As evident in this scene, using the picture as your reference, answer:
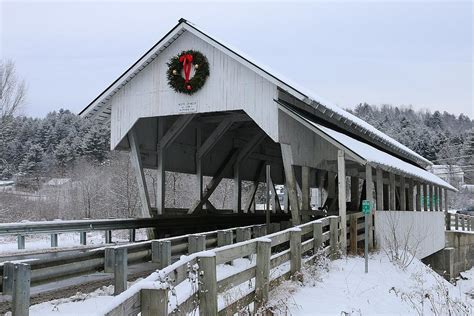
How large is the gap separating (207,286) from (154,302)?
55.1 inches

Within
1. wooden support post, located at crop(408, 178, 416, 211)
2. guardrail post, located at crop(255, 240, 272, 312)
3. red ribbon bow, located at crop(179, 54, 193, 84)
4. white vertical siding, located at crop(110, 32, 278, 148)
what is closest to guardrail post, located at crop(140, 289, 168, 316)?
guardrail post, located at crop(255, 240, 272, 312)

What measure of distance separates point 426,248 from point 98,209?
2895cm

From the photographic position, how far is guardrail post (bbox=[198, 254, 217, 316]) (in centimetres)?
504

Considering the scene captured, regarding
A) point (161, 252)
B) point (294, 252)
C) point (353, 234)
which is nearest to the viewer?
point (161, 252)

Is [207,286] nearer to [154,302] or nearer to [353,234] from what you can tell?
[154,302]

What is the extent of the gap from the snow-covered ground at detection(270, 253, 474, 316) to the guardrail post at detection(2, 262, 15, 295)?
2.95 meters

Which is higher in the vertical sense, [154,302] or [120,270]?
[154,302]

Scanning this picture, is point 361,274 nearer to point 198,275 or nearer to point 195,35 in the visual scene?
point 198,275

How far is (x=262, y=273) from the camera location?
6543mm

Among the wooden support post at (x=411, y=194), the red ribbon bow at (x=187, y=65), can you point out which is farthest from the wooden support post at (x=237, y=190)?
the wooden support post at (x=411, y=194)

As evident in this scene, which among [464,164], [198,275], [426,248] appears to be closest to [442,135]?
[464,164]

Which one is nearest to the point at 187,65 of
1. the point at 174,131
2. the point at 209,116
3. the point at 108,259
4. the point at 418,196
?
the point at 174,131

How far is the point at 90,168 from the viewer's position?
2160 inches

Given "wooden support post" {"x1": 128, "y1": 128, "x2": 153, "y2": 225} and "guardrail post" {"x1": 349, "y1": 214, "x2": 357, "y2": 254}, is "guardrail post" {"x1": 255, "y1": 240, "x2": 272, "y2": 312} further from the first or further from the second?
"wooden support post" {"x1": 128, "y1": 128, "x2": 153, "y2": 225}
